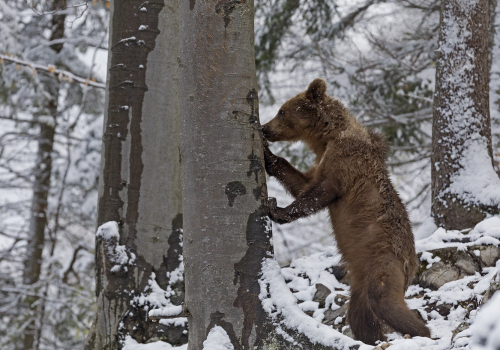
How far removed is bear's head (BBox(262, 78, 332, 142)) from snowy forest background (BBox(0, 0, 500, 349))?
3.62 metres

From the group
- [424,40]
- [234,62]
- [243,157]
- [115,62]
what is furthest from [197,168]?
[424,40]

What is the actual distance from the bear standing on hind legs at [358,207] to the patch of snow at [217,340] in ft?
3.15

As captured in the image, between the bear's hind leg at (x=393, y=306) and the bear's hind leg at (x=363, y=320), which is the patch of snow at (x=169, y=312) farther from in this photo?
the bear's hind leg at (x=393, y=306)

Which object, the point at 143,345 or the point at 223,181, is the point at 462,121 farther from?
the point at 143,345

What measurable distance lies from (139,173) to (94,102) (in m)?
11.6

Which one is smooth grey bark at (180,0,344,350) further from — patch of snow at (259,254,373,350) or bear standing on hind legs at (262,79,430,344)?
bear standing on hind legs at (262,79,430,344)

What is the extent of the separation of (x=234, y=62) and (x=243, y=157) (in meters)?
0.55

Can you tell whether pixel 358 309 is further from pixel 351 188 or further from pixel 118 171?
pixel 118 171

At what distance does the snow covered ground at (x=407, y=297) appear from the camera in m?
2.87

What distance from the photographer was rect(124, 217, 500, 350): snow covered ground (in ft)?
9.43

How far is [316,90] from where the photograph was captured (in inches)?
192

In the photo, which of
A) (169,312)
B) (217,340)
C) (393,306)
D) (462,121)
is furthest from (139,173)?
(462,121)

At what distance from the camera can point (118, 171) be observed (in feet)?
14.6

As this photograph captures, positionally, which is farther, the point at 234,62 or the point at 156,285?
the point at 156,285
